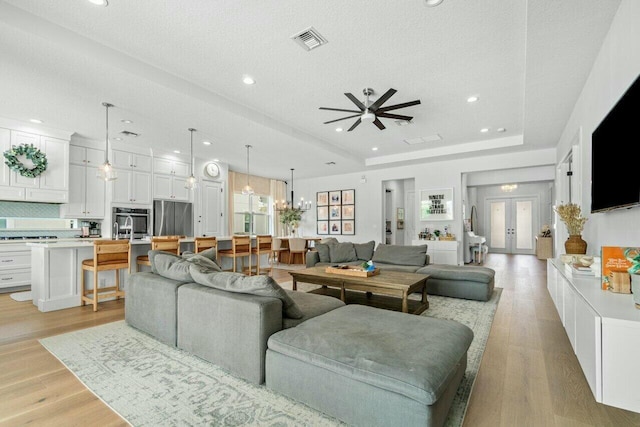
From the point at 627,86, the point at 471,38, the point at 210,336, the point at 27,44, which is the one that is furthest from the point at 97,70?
A: the point at 627,86

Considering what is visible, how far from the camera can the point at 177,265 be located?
287cm

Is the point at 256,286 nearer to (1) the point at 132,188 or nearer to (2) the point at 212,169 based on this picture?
(1) the point at 132,188

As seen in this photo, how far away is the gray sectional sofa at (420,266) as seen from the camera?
14.1 ft

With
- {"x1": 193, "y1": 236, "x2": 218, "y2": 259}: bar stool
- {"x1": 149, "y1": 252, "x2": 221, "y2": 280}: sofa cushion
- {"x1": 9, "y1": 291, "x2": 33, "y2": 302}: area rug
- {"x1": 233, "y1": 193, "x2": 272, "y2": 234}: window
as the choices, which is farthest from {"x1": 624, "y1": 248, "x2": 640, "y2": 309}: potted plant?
{"x1": 233, "y1": 193, "x2": 272, "y2": 234}: window

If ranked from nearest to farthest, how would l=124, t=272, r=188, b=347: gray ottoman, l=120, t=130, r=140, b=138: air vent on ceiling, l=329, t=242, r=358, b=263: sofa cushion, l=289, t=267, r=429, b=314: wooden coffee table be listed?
l=124, t=272, r=188, b=347: gray ottoman
l=289, t=267, r=429, b=314: wooden coffee table
l=120, t=130, r=140, b=138: air vent on ceiling
l=329, t=242, r=358, b=263: sofa cushion

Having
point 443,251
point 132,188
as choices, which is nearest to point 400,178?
point 443,251

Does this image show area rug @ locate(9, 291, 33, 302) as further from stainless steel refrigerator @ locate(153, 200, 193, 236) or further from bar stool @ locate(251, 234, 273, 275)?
bar stool @ locate(251, 234, 273, 275)

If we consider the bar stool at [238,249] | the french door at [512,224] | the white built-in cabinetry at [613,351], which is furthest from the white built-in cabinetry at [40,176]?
the french door at [512,224]

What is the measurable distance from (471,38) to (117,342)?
4444 millimetres

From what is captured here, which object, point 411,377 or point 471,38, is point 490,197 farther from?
point 411,377

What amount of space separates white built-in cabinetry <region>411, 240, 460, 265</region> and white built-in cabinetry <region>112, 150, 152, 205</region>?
659 cm

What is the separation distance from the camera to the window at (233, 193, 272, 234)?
31.0ft

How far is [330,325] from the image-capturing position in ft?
6.72

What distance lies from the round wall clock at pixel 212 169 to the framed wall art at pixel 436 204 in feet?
18.1
